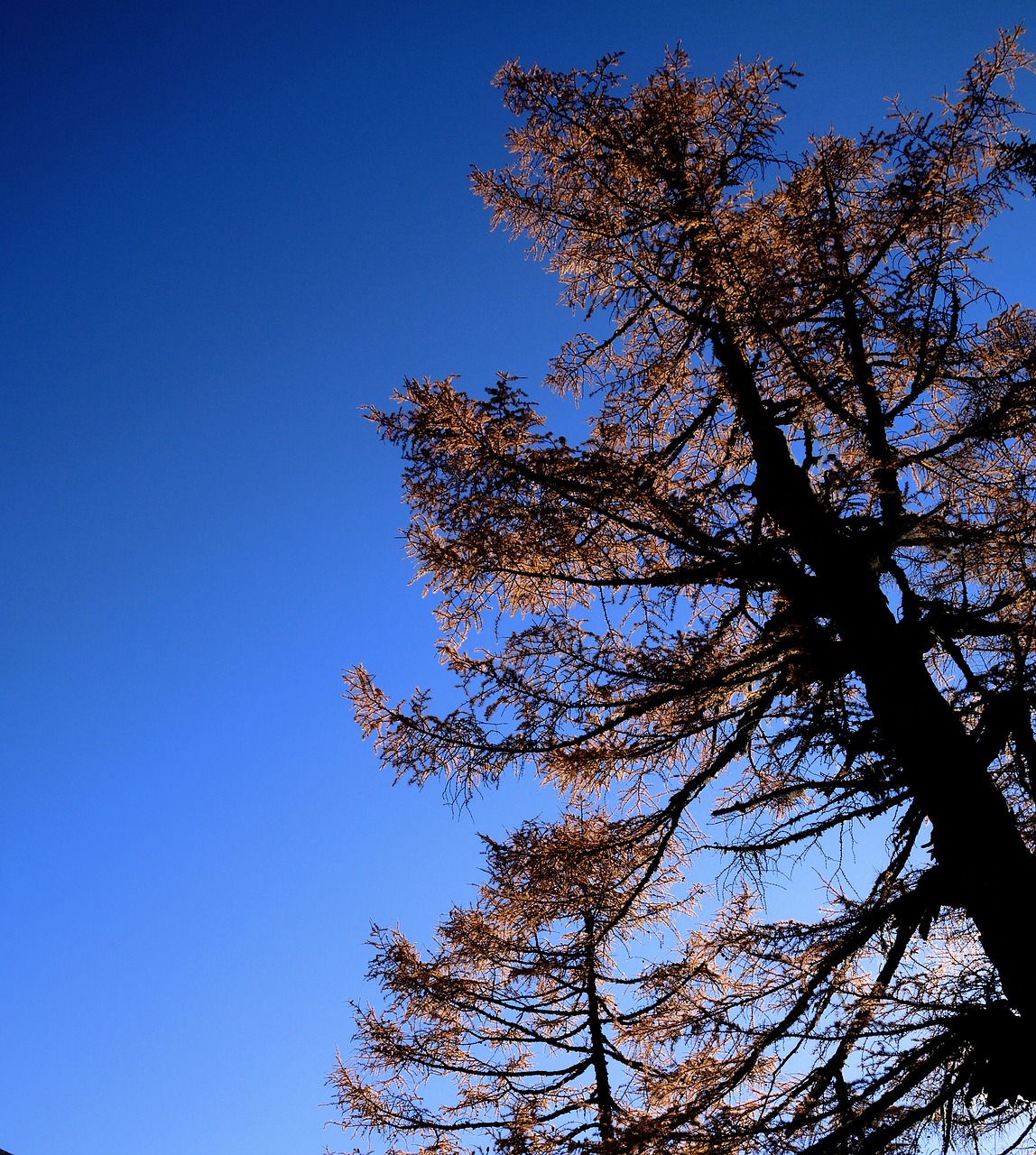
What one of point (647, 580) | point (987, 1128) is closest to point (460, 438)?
point (647, 580)

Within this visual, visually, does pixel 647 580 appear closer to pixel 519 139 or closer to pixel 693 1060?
pixel 693 1060

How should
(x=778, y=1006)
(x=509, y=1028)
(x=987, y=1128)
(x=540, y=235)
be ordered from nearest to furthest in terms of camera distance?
1. (x=987, y=1128)
2. (x=778, y=1006)
3. (x=509, y=1028)
4. (x=540, y=235)

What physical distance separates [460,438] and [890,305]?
3243 millimetres

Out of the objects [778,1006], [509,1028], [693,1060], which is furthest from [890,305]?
[509,1028]

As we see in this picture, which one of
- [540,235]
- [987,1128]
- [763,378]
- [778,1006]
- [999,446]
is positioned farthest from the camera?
A: [540,235]

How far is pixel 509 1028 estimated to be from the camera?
757 centimetres

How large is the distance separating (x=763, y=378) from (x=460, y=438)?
9.64 ft

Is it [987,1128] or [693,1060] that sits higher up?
[693,1060]

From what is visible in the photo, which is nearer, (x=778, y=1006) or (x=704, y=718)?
(x=778, y=1006)

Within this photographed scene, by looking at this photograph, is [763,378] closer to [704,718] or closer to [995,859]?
[704,718]

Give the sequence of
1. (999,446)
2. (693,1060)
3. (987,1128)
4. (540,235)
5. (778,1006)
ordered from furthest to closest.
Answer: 1. (540,235)
2. (999,446)
3. (693,1060)
4. (778,1006)
5. (987,1128)

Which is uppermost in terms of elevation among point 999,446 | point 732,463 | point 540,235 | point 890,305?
point 540,235

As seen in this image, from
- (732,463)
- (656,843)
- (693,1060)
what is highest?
(732,463)

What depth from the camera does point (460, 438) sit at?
17.7 ft
